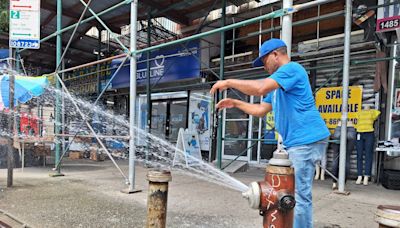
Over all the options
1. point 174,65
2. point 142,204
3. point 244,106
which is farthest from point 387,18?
point 174,65

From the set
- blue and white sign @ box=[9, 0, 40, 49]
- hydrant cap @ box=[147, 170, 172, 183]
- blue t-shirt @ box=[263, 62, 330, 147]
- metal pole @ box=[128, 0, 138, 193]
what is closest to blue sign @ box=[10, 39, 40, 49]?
blue and white sign @ box=[9, 0, 40, 49]

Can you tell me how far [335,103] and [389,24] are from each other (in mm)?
2059

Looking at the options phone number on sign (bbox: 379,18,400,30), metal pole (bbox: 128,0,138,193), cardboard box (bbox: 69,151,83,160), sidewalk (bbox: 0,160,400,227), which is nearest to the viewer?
sidewalk (bbox: 0,160,400,227)

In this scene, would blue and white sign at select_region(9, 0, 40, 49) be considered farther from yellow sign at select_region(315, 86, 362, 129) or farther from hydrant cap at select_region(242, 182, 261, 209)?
yellow sign at select_region(315, 86, 362, 129)

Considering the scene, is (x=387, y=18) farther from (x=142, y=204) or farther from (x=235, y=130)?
(x=142, y=204)

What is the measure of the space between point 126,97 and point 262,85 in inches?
424

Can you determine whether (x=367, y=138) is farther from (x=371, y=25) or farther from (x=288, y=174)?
(x=288, y=174)

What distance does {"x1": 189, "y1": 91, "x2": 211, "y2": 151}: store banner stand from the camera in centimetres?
940

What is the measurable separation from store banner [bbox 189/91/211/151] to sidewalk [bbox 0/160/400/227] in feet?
11.0

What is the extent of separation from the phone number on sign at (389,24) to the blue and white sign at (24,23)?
237 inches

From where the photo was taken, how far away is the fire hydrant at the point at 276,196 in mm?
1625

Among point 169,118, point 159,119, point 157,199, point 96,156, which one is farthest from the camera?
point 159,119

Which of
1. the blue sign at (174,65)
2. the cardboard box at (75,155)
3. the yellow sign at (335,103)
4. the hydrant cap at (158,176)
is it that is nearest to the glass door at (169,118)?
the blue sign at (174,65)

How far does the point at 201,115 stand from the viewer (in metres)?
9.62
